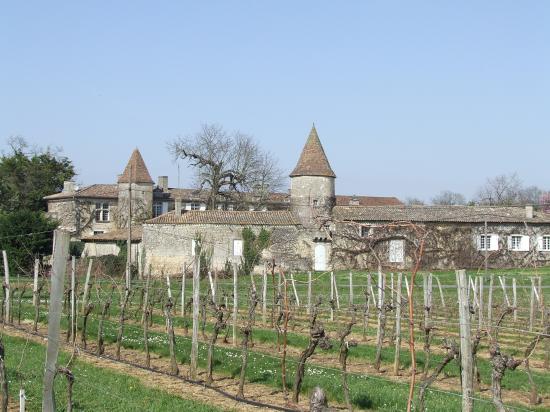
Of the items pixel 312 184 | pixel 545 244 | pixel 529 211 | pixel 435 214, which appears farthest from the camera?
pixel 529 211

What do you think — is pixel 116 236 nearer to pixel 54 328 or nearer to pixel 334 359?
pixel 334 359

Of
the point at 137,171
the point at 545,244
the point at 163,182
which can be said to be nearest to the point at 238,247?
the point at 137,171

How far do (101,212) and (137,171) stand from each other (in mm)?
4255

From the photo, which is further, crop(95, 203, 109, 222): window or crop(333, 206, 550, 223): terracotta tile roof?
crop(95, 203, 109, 222): window

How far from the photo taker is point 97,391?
460 inches

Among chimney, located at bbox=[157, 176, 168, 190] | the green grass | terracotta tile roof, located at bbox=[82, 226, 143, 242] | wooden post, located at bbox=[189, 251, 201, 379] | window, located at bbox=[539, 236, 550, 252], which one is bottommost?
the green grass

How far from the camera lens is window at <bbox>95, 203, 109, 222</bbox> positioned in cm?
5881

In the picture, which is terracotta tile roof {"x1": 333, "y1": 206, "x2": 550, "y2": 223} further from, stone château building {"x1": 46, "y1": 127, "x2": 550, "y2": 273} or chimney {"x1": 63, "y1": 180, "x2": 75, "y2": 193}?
chimney {"x1": 63, "y1": 180, "x2": 75, "y2": 193}

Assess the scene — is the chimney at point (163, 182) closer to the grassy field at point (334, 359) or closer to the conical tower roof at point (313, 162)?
the conical tower roof at point (313, 162)

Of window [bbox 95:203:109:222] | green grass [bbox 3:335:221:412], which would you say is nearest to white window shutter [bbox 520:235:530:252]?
window [bbox 95:203:109:222]

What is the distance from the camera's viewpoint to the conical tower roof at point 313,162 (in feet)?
157

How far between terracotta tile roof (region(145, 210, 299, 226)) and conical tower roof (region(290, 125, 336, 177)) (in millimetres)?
2873

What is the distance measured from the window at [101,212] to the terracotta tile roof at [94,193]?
2.14 ft

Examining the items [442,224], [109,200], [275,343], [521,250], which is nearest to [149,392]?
[275,343]
